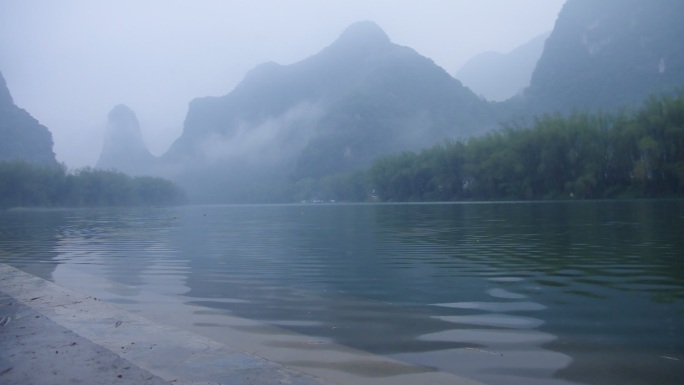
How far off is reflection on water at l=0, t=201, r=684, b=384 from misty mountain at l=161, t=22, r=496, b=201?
100 metres

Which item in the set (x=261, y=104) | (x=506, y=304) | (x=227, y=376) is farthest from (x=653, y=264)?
(x=261, y=104)

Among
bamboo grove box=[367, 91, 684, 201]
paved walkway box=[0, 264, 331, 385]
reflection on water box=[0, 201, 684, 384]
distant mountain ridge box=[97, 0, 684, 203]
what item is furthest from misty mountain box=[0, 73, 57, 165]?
paved walkway box=[0, 264, 331, 385]

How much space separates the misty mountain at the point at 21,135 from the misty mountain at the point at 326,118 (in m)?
44.2

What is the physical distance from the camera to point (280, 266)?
10.1 metres

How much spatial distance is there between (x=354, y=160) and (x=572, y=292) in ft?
376

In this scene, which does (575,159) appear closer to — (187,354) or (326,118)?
(187,354)

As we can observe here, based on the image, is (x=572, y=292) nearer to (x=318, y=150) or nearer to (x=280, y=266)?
(x=280, y=266)

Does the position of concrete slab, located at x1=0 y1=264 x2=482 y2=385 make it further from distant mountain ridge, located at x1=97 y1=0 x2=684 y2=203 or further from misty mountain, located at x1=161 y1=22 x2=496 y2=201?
misty mountain, located at x1=161 y1=22 x2=496 y2=201

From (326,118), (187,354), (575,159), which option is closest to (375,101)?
(326,118)

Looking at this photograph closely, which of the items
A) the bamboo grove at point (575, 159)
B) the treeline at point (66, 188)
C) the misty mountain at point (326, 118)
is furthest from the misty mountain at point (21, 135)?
the bamboo grove at point (575, 159)

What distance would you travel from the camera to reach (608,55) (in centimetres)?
10181

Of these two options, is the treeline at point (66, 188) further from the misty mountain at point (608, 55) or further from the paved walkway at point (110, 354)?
the paved walkway at point (110, 354)

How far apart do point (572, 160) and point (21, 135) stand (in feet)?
306

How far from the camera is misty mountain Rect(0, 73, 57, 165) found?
335 feet
